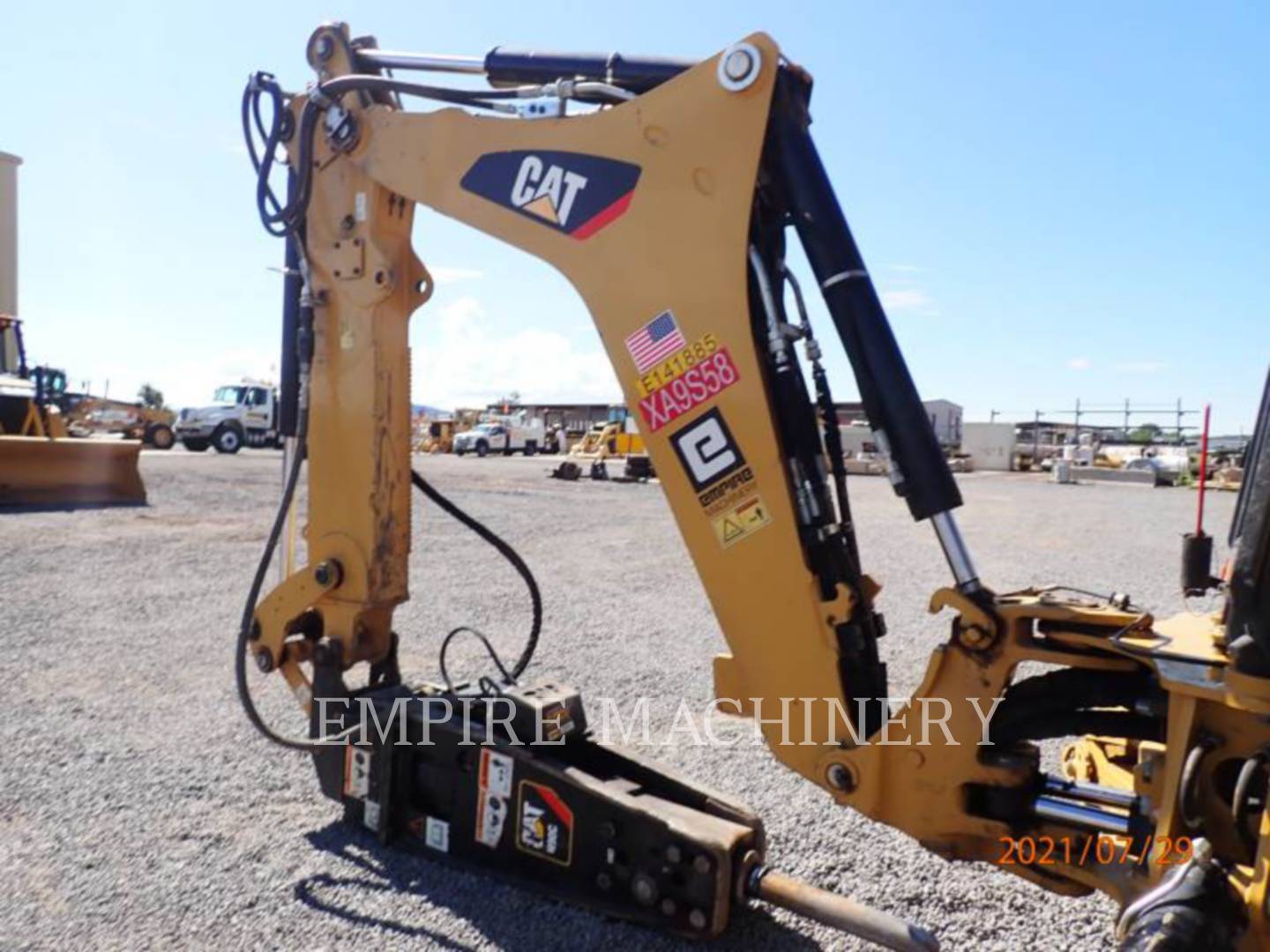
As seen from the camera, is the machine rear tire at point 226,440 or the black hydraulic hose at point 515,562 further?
the machine rear tire at point 226,440

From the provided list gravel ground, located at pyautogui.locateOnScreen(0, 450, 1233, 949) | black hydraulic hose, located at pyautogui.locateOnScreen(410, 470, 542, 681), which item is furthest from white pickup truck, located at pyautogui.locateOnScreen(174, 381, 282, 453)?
black hydraulic hose, located at pyautogui.locateOnScreen(410, 470, 542, 681)

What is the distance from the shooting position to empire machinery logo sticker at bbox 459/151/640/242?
2.78 m

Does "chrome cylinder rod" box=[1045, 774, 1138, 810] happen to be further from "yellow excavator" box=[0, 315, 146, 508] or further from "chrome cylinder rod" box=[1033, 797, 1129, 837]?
"yellow excavator" box=[0, 315, 146, 508]

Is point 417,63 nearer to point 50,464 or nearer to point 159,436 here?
point 50,464

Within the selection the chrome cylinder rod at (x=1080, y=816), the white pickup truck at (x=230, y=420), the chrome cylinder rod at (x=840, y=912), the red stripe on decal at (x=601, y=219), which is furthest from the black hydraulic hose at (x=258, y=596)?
the white pickup truck at (x=230, y=420)

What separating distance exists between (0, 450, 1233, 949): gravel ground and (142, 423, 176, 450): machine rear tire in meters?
24.1

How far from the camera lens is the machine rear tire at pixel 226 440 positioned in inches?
1193

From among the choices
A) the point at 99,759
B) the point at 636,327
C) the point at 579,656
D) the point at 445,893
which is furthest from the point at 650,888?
the point at 579,656

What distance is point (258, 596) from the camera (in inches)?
139

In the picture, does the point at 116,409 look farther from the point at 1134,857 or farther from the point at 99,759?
the point at 1134,857

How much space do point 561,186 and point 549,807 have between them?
192cm

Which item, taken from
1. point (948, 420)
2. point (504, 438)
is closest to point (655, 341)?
point (504, 438)

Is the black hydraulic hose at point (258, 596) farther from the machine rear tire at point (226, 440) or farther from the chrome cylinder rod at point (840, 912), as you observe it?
the machine rear tire at point (226, 440)

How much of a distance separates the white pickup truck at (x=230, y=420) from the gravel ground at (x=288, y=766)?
20658mm
